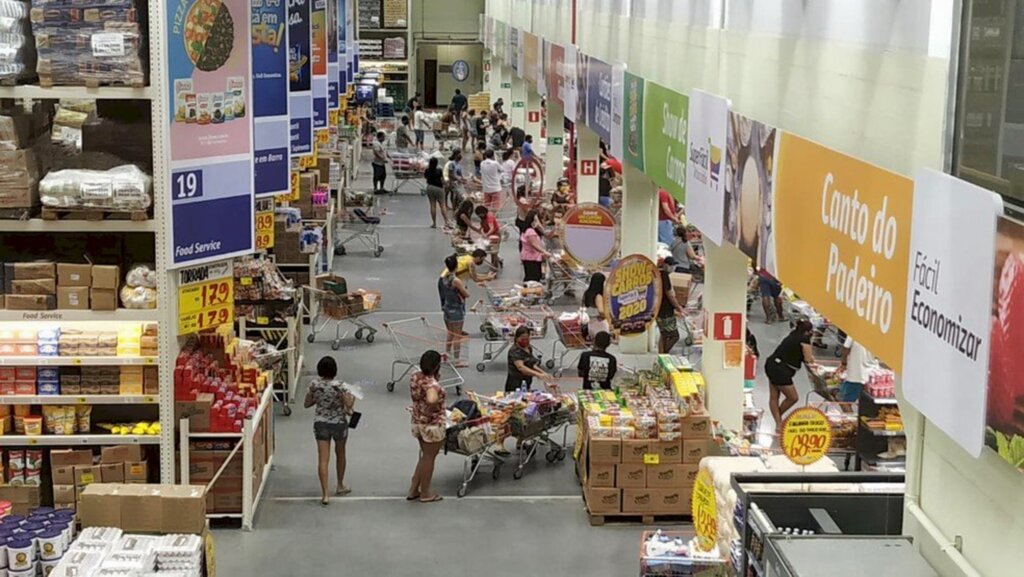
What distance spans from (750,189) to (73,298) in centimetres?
529

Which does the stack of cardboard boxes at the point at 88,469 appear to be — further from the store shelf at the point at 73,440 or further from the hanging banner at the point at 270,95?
the hanging banner at the point at 270,95

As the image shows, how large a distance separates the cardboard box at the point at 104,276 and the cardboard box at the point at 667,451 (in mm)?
4815

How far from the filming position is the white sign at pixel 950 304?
5.09 metres

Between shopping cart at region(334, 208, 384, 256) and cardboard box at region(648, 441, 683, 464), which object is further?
shopping cart at region(334, 208, 384, 256)

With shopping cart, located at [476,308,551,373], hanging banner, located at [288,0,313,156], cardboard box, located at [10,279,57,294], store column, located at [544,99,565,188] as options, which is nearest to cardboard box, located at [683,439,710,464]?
shopping cart, located at [476,308,551,373]

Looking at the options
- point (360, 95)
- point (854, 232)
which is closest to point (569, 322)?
point (854, 232)

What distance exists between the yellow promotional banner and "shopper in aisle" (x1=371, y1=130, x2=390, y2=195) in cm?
2453

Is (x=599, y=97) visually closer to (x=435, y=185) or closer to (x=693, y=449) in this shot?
(x=693, y=449)

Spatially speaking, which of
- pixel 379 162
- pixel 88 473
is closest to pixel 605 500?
pixel 88 473

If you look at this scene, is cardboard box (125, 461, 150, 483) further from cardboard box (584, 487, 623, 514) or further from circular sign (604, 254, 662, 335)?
circular sign (604, 254, 662, 335)

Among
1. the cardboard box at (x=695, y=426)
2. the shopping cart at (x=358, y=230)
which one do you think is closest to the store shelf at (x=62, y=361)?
the cardboard box at (x=695, y=426)

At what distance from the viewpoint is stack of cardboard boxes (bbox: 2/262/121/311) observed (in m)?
10.6

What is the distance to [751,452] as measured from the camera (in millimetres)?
11305

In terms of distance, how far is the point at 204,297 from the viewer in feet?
36.8
